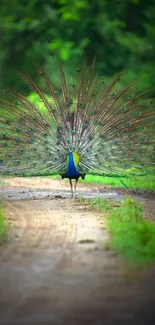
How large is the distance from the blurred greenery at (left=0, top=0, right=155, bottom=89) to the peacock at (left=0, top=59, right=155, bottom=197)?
941cm

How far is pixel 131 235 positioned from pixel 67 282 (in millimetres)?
1902

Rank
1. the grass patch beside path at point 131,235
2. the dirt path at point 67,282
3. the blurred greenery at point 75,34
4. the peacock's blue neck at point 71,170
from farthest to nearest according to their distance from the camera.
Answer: the blurred greenery at point 75,34 < the peacock's blue neck at point 71,170 < the grass patch beside path at point 131,235 < the dirt path at point 67,282

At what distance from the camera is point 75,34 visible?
23.7 meters

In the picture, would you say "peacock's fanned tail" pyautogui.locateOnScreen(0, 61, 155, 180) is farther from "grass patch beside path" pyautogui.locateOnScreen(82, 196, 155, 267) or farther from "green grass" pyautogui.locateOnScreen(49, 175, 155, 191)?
"grass patch beside path" pyautogui.locateOnScreen(82, 196, 155, 267)

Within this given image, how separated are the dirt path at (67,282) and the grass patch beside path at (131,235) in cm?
14

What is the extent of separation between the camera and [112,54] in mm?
23297

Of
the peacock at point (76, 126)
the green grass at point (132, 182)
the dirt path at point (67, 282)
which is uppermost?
the peacock at point (76, 126)

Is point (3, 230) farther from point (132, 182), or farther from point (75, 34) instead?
point (75, 34)

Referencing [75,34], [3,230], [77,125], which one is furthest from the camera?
[75,34]

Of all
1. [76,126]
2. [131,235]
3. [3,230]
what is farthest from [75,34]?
[131,235]

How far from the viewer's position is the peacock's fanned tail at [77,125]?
1082cm

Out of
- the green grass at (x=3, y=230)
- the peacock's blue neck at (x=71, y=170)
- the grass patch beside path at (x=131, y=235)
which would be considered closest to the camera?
the grass patch beside path at (x=131, y=235)

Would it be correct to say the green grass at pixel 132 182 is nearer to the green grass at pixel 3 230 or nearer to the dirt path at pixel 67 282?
the green grass at pixel 3 230

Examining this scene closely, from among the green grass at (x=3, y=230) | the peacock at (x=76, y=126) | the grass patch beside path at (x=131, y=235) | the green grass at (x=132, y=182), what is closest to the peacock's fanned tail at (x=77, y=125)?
the peacock at (x=76, y=126)
